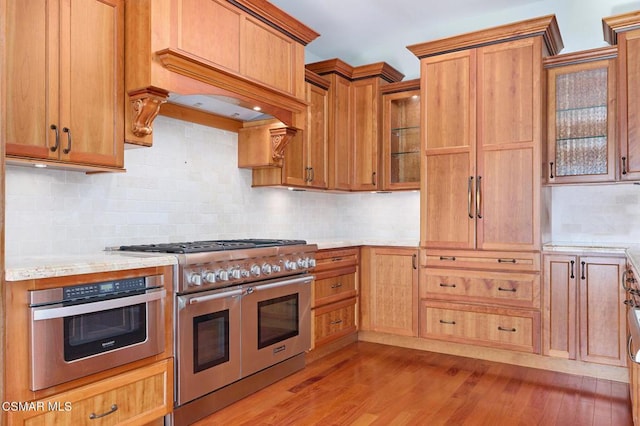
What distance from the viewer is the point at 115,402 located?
2.15 m

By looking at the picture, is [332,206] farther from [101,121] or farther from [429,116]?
[101,121]

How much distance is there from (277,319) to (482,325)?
5.37 ft

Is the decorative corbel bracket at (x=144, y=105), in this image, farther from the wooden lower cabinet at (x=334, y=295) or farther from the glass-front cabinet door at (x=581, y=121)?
the glass-front cabinet door at (x=581, y=121)

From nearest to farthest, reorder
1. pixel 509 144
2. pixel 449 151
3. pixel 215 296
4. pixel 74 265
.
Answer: pixel 74 265 < pixel 215 296 < pixel 509 144 < pixel 449 151

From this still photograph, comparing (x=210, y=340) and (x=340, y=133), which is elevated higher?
(x=340, y=133)

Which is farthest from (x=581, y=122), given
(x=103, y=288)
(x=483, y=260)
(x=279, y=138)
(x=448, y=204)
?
(x=103, y=288)

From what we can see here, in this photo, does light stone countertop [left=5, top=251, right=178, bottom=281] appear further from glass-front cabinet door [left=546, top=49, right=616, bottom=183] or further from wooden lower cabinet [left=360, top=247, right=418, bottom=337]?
glass-front cabinet door [left=546, top=49, right=616, bottom=183]

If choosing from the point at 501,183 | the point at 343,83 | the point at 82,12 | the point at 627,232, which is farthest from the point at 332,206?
the point at 82,12

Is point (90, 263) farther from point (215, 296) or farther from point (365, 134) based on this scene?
point (365, 134)

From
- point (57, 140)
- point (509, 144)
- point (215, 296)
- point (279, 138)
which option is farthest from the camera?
point (509, 144)

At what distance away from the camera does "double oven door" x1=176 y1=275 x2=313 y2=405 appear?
8.20ft

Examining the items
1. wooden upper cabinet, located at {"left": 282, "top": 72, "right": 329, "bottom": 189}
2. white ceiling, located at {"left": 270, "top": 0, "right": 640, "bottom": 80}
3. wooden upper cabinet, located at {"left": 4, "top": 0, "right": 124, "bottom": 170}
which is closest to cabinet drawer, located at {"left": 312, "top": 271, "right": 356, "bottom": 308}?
wooden upper cabinet, located at {"left": 282, "top": 72, "right": 329, "bottom": 189}

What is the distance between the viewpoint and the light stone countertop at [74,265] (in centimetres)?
182

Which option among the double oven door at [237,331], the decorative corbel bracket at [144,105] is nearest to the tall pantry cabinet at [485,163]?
the double oven door at [237,331]
